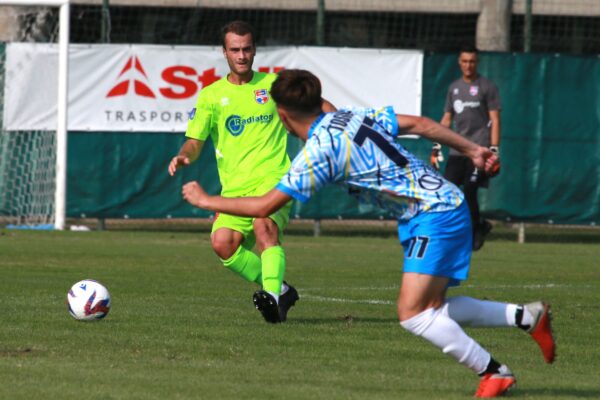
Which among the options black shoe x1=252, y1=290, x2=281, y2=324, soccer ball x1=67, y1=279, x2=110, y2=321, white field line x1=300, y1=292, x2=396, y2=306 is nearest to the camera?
soccer ball x1=67, y1=279, x2=110, y2=321

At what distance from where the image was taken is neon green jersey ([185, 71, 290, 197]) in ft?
32.9

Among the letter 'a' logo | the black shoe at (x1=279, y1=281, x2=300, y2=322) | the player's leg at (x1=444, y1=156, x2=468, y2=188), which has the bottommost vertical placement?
the black shoe at (x1=279, y1=281, x2=300, y2=322)

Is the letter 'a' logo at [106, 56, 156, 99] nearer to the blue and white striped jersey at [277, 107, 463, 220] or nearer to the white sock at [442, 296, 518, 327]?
the blue and white striped jersey at [277, 107, 463, 220]

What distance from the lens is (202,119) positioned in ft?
33.1

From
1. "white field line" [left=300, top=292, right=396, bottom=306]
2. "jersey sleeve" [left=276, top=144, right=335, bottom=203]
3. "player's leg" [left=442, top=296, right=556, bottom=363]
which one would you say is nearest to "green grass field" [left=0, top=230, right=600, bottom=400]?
"white field line" [left=300, top=292, right=396, bottom=306]

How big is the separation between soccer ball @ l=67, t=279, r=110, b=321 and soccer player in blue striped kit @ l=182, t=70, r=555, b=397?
2674 millimetres

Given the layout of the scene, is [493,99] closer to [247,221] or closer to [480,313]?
[247,221]

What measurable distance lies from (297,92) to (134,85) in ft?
39.3

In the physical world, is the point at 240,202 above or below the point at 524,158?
above

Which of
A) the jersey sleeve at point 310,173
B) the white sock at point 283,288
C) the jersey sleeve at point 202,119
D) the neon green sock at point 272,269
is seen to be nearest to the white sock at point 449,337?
the jersey sleeve at point 310,173

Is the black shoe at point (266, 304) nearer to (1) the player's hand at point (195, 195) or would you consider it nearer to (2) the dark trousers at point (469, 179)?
(1) the player's hand at point (195, 195)

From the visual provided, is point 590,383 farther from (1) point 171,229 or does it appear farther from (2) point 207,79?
(1) point 171,229

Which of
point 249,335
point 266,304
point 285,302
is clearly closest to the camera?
point 249,335

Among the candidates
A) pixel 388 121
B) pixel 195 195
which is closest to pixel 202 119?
pixel 388 121
